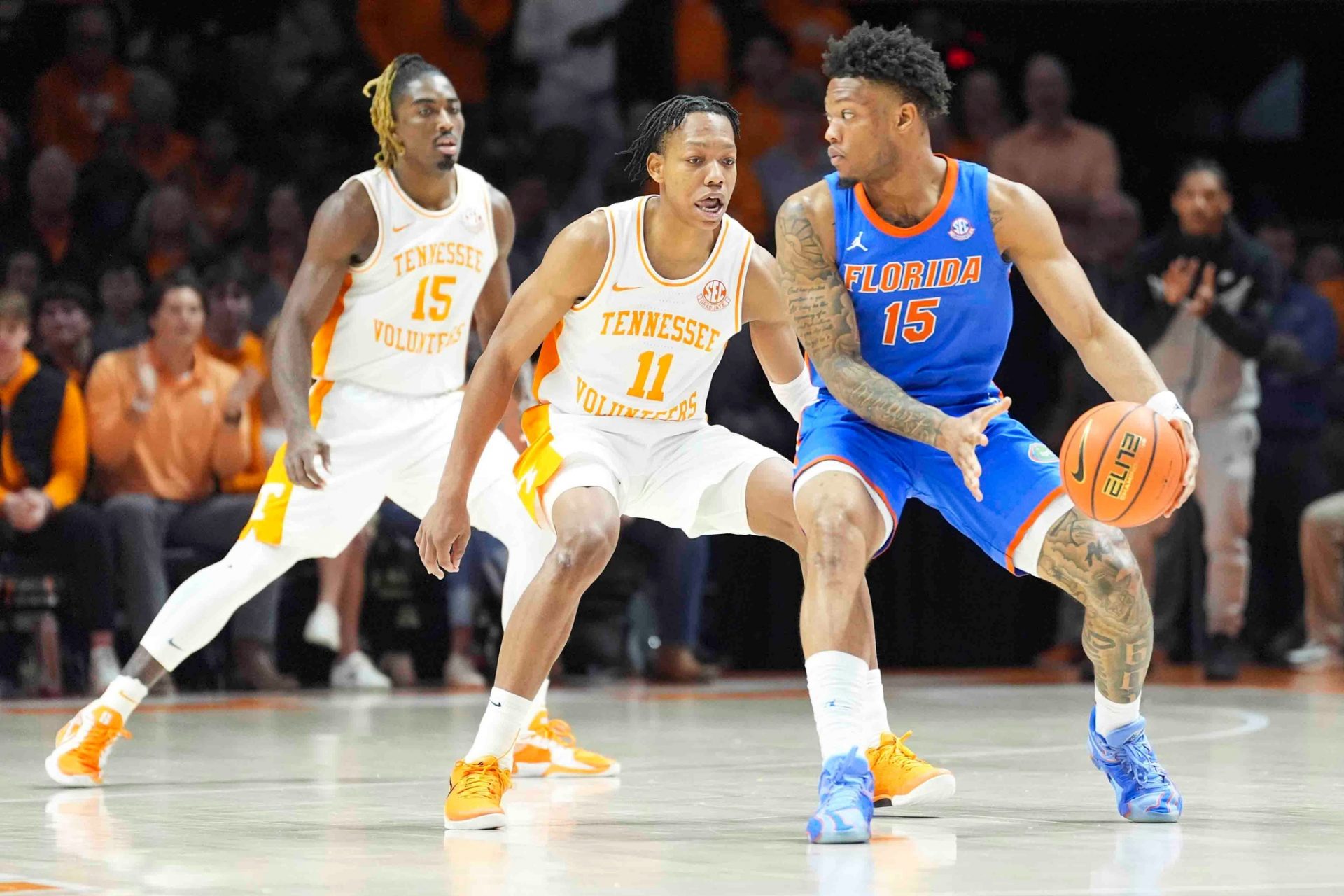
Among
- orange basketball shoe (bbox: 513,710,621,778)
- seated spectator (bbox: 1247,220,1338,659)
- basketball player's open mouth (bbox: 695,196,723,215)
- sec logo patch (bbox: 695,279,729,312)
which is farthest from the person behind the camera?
seated spectator (bbox: 1247,220,1338,659)

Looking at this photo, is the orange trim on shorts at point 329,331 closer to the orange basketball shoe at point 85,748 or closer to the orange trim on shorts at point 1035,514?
the orange basketball shoe at point 85,748

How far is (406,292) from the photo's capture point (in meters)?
6.50

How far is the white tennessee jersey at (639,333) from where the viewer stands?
5.45 m

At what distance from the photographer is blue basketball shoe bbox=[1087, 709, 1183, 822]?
15.8 ft

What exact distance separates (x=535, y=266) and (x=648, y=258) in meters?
5.36

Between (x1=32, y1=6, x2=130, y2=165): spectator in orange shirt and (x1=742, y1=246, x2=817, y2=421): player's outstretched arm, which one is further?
(x1=32, y1=6, x2=130, y2=165): spectator in orange shirt

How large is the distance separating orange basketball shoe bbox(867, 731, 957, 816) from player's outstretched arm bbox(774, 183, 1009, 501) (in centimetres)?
76

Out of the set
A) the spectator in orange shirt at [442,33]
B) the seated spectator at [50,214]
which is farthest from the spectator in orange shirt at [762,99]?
the seated spectator at [50,214]

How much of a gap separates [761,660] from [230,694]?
2.91 metres

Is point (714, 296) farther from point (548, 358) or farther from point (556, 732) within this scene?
point (556, 732)

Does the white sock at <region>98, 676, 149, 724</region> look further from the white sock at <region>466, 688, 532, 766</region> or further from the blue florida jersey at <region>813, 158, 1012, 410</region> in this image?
the blue florida jersey at <region>813, 158, 1012, 410</region>

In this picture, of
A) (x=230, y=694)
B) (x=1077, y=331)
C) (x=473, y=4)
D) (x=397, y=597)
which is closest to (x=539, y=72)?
(x=473, y=4)

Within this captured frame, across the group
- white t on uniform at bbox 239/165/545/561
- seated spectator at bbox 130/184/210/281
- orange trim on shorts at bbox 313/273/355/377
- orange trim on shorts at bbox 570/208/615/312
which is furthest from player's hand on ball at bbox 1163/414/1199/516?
seated spectator at bbox 130/184/210/281

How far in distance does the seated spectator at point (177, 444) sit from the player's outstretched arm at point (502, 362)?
4.40m
